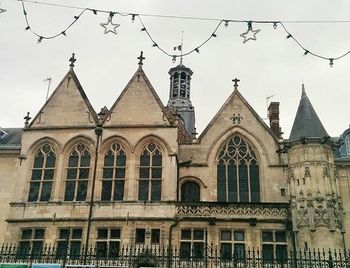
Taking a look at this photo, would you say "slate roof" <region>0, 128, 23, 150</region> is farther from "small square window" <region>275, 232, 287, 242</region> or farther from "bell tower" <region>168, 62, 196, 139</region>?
"bell tower" <region>168, 62, 196, 139</region>

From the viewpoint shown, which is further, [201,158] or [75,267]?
[201,158]

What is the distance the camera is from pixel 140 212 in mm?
22172

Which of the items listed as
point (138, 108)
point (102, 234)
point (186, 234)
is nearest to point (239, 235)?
point (186, 234)

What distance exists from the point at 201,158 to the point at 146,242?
5.70 meters

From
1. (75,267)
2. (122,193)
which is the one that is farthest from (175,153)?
(75,267)

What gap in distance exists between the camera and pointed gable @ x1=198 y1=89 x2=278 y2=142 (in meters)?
24.9

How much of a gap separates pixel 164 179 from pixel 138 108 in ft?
14.8

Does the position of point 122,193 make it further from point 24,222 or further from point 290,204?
point 290,204

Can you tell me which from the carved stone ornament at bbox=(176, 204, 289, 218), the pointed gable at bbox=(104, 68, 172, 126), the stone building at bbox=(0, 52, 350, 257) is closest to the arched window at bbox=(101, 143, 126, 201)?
the stone building at bbox=(0, 52, 350, 257)

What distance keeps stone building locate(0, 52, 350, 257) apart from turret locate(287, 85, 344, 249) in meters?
0.05

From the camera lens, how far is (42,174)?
2395 centimetres

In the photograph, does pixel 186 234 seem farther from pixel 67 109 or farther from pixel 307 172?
pixel 67 109

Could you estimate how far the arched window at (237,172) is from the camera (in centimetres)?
2356

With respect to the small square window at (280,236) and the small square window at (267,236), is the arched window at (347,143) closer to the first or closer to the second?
the small square window at (280,236)
